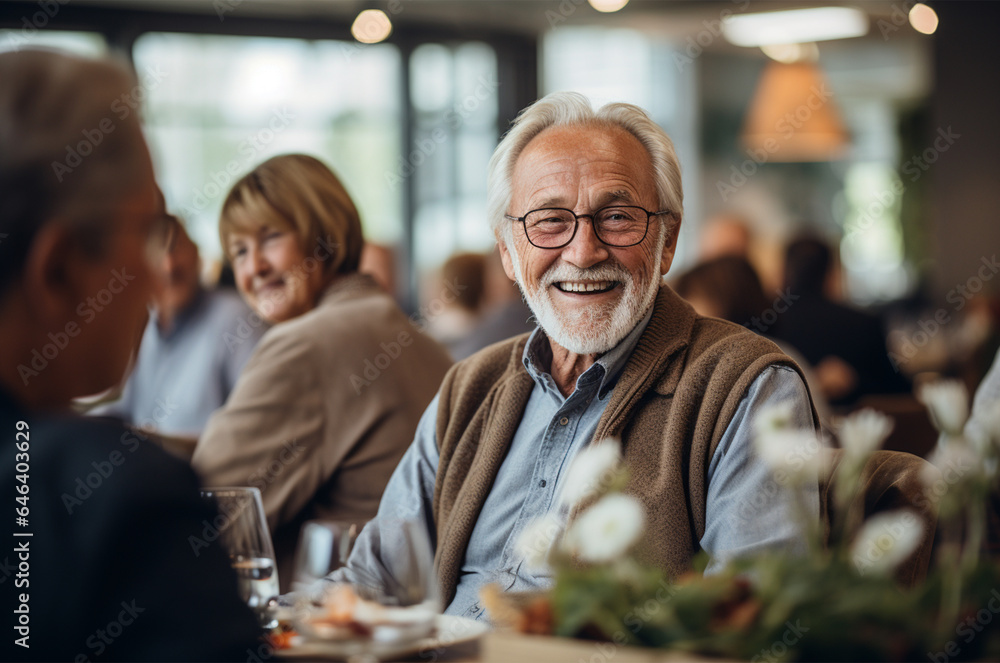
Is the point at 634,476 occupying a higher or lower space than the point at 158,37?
lower

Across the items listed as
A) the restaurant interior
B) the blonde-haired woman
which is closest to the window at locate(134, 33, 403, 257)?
the restaurant interior

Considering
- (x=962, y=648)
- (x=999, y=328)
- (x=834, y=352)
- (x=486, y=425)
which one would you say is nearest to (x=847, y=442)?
(x=962, y=648)

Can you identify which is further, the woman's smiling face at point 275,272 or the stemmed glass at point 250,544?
the woman's smiling face at point 275,272

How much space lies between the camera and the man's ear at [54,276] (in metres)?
0.79

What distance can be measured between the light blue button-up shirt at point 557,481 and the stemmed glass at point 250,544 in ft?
1.39

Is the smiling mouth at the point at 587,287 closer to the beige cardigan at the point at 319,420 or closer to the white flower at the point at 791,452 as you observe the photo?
the beige cardigan at the point at 319,420

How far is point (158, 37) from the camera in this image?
6.51 m

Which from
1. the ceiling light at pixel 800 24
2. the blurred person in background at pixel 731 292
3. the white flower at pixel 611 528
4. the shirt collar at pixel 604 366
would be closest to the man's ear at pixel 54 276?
the white flower at pixel 611 528

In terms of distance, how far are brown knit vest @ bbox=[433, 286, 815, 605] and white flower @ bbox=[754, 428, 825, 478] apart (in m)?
0.69

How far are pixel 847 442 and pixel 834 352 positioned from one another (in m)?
3.76

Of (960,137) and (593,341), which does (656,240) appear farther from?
(960,137)

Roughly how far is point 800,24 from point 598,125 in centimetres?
482

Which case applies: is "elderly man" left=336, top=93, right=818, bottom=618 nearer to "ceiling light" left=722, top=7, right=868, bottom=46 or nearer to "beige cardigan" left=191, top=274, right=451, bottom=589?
"beige cardigan" left=191, top=274, right=451, bottom=589

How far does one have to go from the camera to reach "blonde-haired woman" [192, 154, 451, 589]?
210 centimetres
